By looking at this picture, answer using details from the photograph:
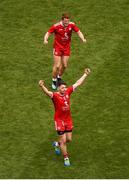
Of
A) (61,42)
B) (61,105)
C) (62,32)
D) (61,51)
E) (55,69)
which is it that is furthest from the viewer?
(55,69)

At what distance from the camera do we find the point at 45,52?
85.2 ft

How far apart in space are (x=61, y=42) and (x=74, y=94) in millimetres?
1989

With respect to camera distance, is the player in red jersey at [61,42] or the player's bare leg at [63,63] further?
the player's bare leg at [63,63]

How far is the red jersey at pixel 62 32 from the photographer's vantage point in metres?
22.8

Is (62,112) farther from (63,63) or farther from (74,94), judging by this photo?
(63,63)

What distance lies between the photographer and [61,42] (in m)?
23.2

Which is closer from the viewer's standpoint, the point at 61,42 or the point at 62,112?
the point at 62,112

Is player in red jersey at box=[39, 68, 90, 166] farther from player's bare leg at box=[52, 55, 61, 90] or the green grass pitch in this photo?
player's bare leg at box=[52, 55, 61, 90]

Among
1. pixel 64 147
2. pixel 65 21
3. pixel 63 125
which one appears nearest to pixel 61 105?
pixel 63 125

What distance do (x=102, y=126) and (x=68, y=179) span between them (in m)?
3.10

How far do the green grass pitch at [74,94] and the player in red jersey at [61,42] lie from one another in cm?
73

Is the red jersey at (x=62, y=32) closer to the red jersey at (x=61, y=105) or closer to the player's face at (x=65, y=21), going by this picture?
the player's face at (x=65, y=21)

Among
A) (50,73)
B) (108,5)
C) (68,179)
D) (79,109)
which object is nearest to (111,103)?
(79,109)

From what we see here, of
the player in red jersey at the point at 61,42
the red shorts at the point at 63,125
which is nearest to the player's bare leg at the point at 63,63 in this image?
the player in red jersey at the point at 61,42
